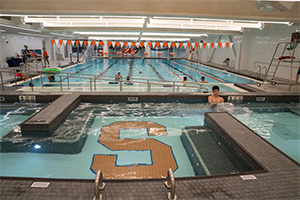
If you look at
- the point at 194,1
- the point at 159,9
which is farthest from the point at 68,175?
the point at 194,1

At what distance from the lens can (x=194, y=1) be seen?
5.28m

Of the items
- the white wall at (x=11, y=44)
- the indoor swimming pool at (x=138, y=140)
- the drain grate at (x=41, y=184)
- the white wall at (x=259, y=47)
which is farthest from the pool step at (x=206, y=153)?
the white wall at (x=11, y=44)

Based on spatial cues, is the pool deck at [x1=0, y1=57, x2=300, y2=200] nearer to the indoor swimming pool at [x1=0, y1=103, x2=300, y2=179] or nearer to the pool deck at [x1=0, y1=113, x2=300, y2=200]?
the pool deck at [x1=0, y1=113, x2=300, y2=200]

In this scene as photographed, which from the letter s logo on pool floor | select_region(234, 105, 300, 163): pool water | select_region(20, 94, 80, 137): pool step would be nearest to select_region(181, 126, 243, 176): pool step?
the letter s logo on pool floor

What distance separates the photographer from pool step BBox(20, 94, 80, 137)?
394cm

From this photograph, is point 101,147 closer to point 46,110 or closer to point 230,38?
point 46,110

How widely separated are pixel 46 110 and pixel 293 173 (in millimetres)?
4527

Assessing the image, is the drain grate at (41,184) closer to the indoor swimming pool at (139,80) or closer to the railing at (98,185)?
the railing at (98,185)

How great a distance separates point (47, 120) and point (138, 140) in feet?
5.84

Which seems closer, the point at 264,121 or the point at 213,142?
the point at 213,142

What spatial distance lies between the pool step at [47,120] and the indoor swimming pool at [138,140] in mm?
126

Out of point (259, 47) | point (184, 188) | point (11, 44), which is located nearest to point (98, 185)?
point (184, 188)

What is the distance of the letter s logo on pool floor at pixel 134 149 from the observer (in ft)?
10.3

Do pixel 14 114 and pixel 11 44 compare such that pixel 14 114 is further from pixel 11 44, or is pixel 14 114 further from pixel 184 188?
pixel 11 44
